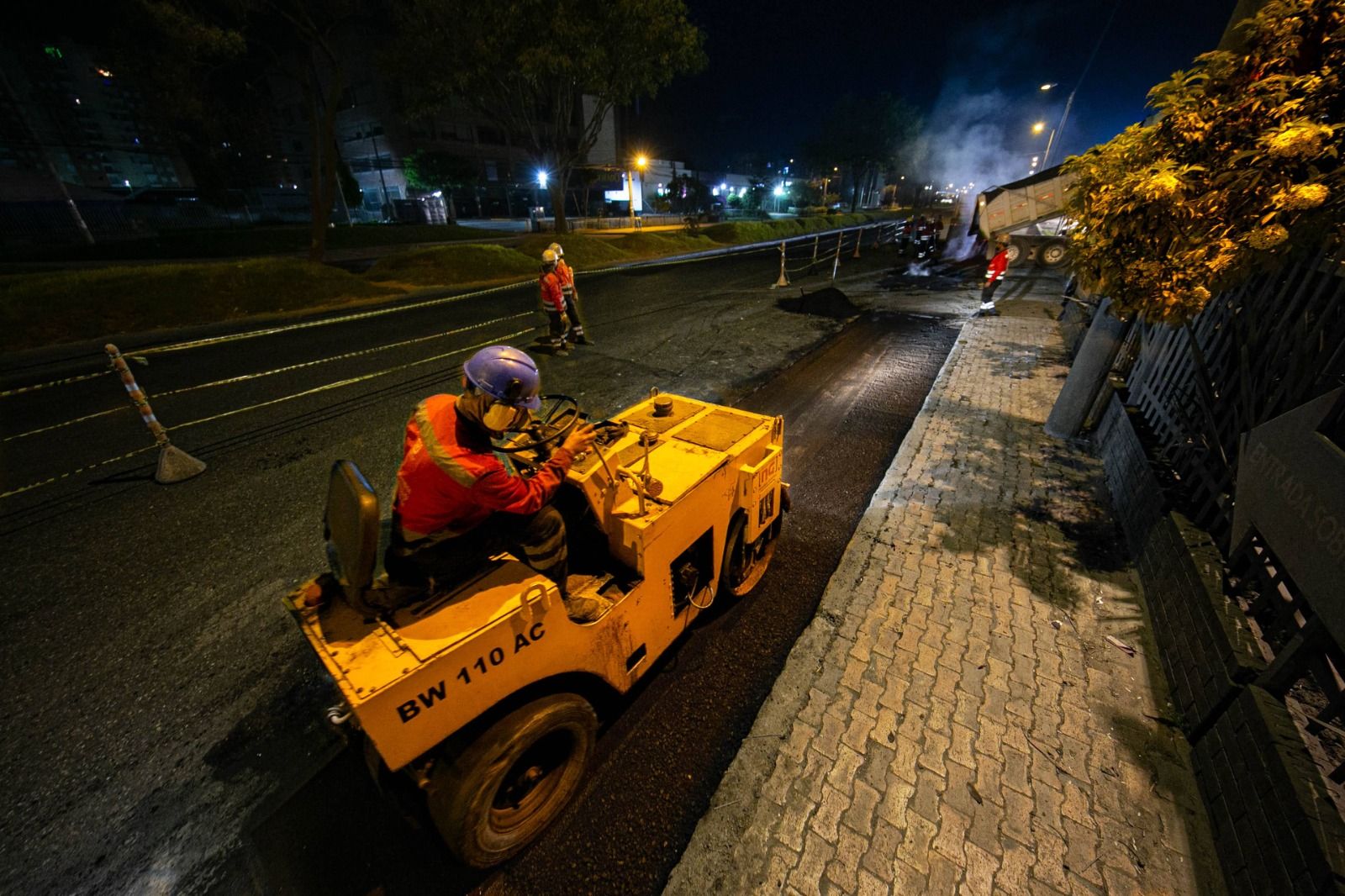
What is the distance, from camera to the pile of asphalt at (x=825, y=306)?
496 inches

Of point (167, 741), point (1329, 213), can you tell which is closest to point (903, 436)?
point (1329, 213)

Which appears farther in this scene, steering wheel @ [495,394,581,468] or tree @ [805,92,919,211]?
tree @ [805,92,919,211]

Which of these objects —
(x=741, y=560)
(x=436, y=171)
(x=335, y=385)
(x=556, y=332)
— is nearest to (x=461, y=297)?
(x=556, y=332)

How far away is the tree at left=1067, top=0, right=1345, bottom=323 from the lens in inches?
116

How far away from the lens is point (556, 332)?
974cm

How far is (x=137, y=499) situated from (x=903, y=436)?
9.07 m

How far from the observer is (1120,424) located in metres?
5.46

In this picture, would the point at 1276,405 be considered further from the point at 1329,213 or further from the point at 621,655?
the point at 621,655

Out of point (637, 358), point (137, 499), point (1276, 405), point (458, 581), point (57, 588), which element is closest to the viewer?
point (458, 581)

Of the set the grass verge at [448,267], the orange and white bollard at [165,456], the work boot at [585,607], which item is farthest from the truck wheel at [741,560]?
the grass verge at [448,267]

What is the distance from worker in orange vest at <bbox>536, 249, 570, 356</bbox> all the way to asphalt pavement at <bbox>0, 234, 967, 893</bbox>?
1196 millimetres

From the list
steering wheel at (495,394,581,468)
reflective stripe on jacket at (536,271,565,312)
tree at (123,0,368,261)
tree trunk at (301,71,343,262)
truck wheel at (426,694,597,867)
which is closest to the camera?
truck wheel at (426,694,597,867)

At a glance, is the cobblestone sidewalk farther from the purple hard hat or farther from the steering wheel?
the purple hard hat

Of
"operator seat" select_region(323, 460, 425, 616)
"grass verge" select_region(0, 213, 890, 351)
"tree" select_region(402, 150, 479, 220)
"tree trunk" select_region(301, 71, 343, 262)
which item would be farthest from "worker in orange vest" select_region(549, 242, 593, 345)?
"tree" select_region(402, 150, 479, 220)
